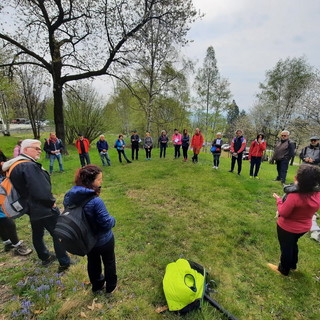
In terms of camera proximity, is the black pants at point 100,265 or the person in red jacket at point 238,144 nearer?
the black pants at point 100,265

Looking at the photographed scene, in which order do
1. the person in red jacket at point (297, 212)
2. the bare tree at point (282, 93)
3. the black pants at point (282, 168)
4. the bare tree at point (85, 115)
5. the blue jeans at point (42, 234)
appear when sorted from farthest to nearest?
the bare tree at point (282, 93)
the bare tree at point (85, 115)
the black pants at point (282, 168)
the blue jeans at point (42, 234)
the person in red jacket at point (297, 212)

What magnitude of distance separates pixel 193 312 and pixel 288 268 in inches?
73.3

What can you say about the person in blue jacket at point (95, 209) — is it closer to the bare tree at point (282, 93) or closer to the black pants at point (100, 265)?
the black pants at point (100, 265)

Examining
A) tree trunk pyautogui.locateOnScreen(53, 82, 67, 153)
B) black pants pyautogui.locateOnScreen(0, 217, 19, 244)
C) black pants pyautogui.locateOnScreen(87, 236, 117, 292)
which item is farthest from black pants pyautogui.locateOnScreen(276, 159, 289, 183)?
tree trunk pyautogui.locateOnScreen(53, 82, 67, 153)

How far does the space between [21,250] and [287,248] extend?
15.3 feet

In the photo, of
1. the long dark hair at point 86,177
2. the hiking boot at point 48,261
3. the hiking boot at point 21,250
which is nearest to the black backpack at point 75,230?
the long dark hair at point 86,177

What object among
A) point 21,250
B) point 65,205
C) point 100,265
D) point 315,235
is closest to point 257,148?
point 315,235

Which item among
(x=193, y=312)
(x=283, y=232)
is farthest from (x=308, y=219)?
(x=193, y=312)

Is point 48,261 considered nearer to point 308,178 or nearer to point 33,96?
point 308,178

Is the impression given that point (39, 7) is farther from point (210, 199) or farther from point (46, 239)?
point (210, 199)

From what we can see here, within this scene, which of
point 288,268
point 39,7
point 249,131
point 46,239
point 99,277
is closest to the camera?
point 99,277

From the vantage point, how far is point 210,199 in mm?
5871

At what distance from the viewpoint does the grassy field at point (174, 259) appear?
2378 mm

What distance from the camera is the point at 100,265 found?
2.50 m
